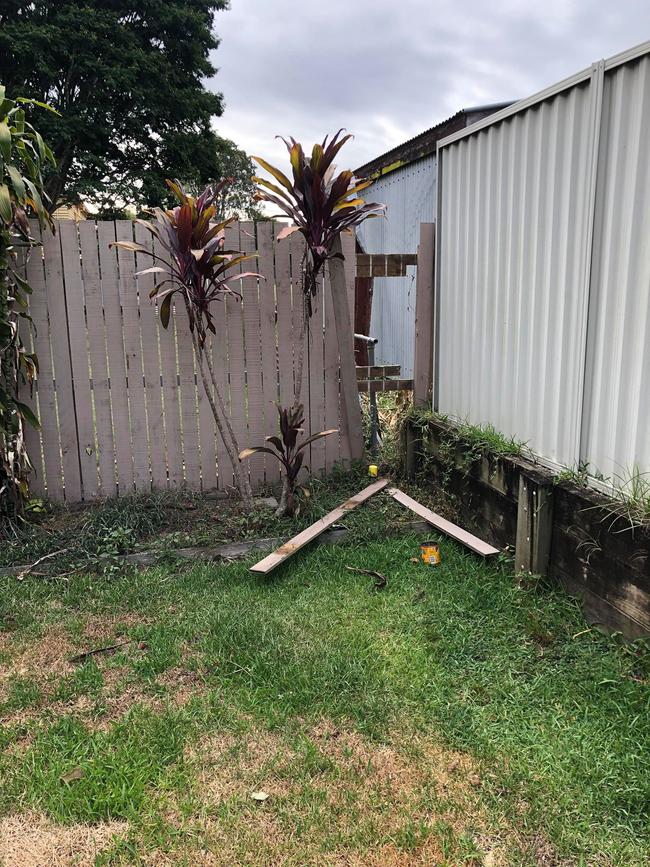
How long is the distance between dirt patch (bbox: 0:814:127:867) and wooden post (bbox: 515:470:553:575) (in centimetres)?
190

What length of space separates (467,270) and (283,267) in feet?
4.05

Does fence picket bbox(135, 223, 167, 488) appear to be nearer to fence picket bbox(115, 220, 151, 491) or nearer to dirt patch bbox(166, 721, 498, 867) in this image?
fence picket bbox(115, 220, 151, 491)

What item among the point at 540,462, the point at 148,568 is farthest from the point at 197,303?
the point at 540,462

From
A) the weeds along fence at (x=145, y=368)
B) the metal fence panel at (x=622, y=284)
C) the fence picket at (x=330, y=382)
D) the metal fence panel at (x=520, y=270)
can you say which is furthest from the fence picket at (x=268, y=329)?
the metal fence panel at (x=622, y=284)

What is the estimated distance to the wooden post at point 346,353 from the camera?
154 inches

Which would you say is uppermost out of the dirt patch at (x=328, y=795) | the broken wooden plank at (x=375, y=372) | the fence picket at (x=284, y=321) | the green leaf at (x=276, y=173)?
the green leaf at (x=276, y=173)

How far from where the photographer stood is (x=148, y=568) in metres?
3.23

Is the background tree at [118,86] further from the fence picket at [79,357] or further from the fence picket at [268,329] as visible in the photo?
the fence picket at [268,329]

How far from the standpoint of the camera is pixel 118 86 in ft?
55.3

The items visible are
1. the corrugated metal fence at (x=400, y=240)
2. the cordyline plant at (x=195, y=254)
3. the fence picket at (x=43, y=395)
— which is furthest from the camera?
the corrugated metal fence at (x=400, y=240)

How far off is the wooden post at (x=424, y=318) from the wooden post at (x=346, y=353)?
0.46 metres

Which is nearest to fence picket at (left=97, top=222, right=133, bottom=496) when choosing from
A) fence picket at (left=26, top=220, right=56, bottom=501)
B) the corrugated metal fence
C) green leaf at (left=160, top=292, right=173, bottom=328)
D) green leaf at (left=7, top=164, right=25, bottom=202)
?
fence picket at (left=26, top=220, right=56, bottom=501)

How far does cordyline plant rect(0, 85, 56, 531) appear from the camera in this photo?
3244 mm

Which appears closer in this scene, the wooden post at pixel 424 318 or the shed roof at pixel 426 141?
the wooden post at pixel 424 318
